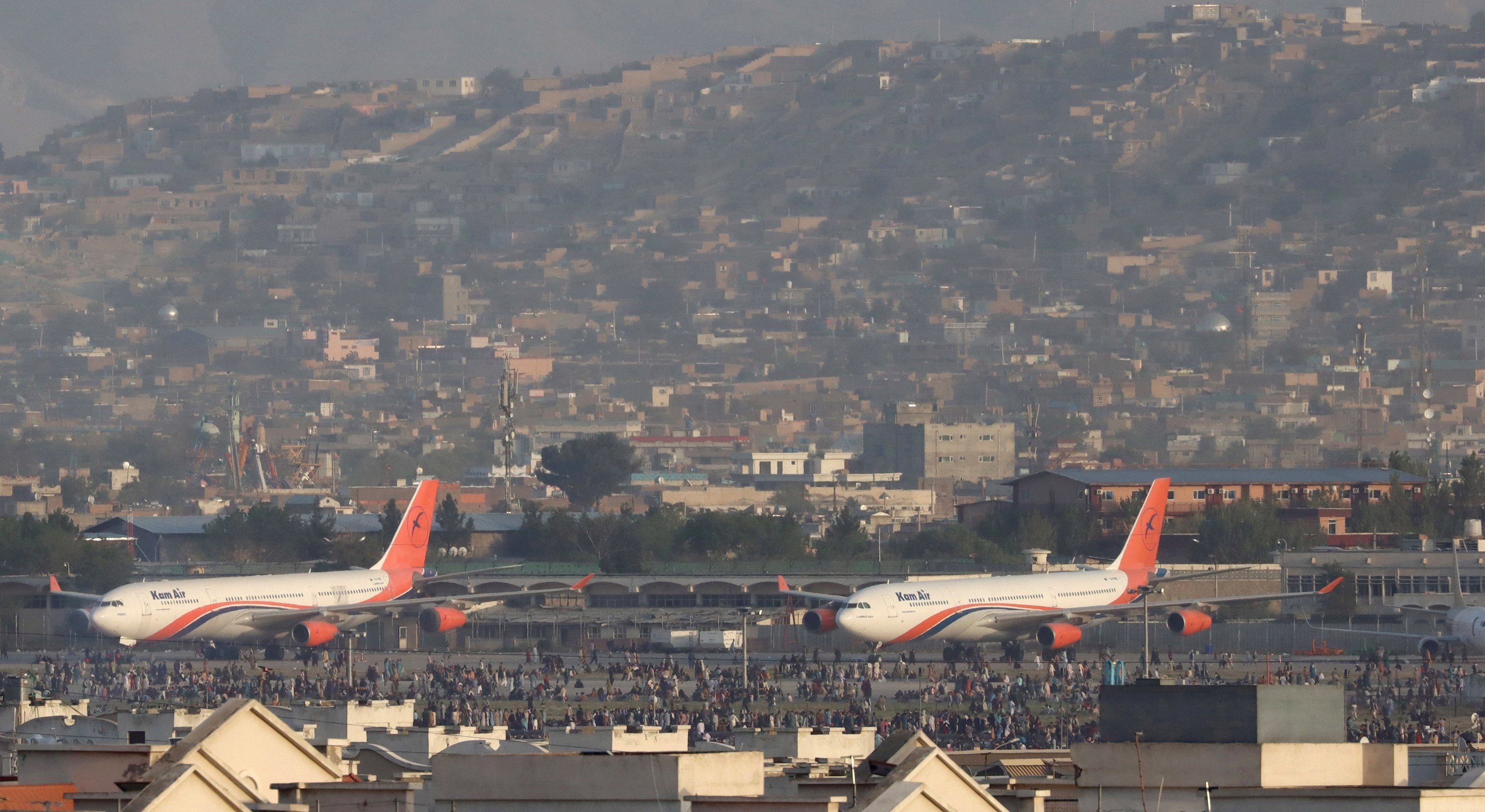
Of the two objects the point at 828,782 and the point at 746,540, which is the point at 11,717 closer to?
the point at 828,782

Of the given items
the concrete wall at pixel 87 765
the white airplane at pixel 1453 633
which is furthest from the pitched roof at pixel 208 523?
the concrete wall at pixel 87 765

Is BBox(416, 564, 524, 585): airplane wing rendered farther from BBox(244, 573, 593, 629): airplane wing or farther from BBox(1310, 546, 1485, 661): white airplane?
BBox(1310, 546, 1485, 661): white airplane

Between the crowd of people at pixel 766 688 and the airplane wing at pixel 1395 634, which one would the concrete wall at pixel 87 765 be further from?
the airplane wing at pixel 1395 634

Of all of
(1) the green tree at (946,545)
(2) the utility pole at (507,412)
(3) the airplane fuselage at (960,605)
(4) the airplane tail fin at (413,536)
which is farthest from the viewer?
(2) the utility pole at (507,412)

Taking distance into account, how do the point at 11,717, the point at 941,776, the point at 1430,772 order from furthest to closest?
the point at 11,717
the point at 1430,772
the point at 941,776

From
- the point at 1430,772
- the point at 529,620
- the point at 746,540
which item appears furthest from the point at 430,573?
the point at 1430,772

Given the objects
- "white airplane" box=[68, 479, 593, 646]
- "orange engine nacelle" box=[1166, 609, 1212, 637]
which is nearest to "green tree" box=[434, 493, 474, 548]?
"white airplane" box=[68, 479, 593, 646]

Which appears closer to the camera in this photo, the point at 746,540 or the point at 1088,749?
the point at 1088,749
